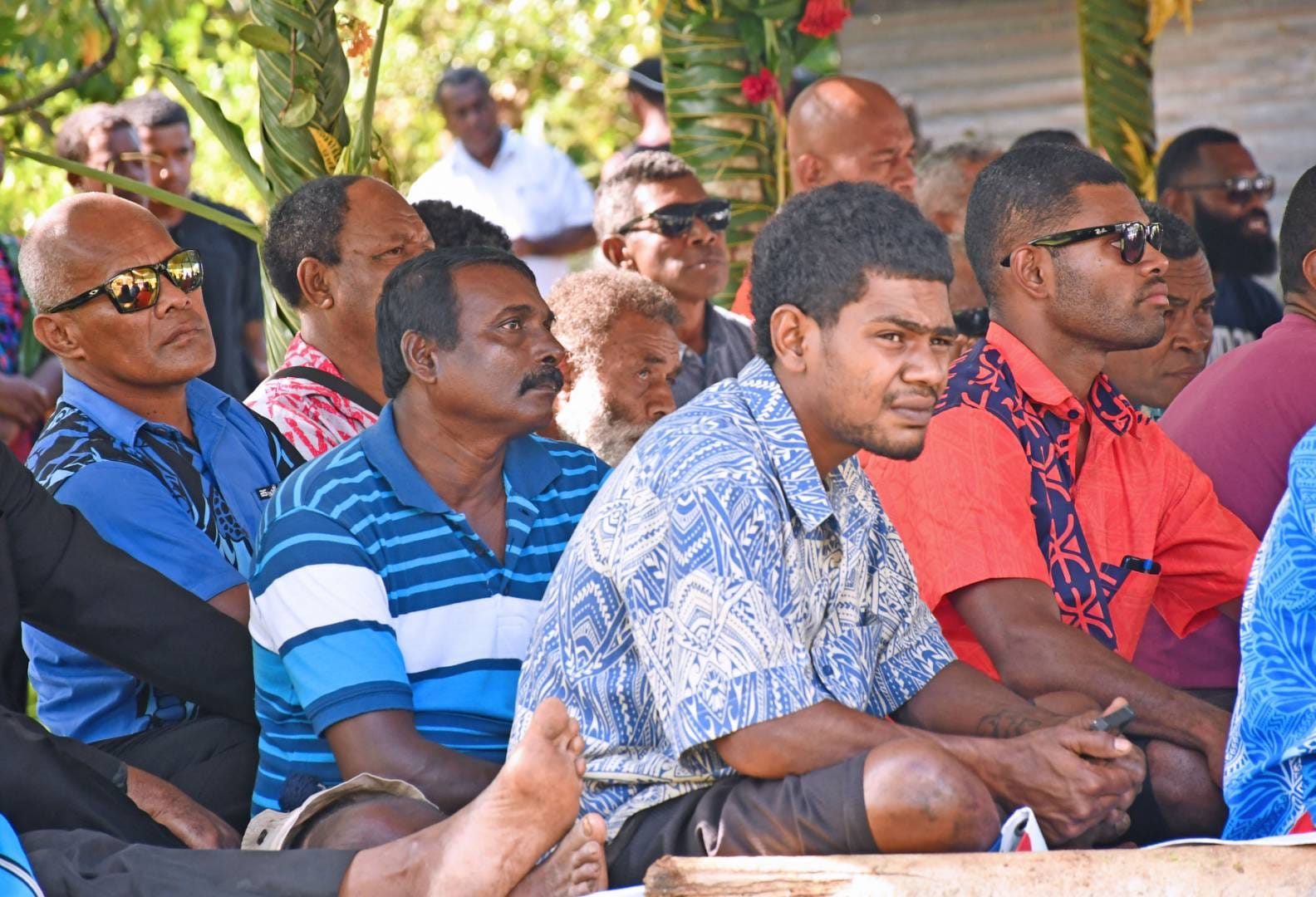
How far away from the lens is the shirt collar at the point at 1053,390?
149 inches

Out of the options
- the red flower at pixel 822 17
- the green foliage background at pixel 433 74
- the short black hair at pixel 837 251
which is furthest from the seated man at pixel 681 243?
the green foliage background at pixel 433 74

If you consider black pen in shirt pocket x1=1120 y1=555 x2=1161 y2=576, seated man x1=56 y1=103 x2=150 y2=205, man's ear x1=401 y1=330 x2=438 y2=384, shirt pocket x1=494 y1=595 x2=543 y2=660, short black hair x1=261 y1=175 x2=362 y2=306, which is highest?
seated man x1=56 y1=103 x2=150 y2=205

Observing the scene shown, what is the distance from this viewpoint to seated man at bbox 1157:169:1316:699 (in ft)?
13.1

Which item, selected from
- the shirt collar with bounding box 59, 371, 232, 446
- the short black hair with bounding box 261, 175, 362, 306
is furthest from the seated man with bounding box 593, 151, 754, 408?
the shirt collar with bounding box 59, 371, 232, 446

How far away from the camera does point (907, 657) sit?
3393 millimetres

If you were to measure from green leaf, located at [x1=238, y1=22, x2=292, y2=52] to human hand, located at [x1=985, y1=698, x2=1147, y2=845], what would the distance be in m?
Result: 2.94

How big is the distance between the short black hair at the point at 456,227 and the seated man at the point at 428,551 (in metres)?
1.43

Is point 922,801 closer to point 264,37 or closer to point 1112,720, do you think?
point 1112,720

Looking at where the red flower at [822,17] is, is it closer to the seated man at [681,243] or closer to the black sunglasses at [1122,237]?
the seated man at [681,243]

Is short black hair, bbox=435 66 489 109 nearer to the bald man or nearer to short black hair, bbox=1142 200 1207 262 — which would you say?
the bald man

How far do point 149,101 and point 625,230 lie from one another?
2629 mm

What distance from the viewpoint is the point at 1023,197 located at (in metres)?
3.98

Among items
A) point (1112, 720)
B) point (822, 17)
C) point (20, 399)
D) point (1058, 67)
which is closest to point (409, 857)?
point (1112, 720)

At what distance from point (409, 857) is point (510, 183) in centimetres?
626
